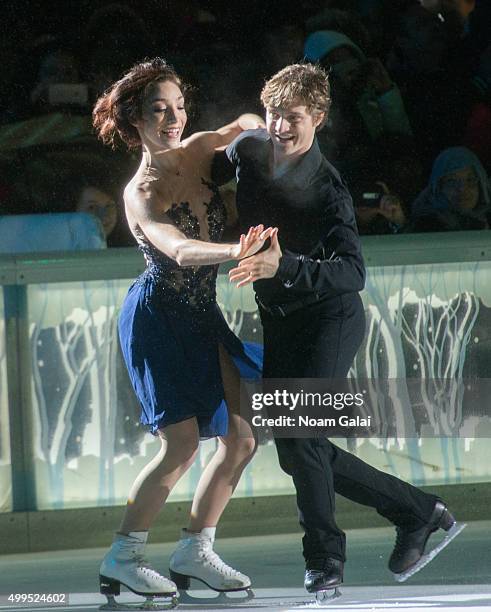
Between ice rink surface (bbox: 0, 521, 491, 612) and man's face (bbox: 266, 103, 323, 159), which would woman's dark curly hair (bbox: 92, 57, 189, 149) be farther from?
ice rink surface (bbox: 0, 521, 491, 612)

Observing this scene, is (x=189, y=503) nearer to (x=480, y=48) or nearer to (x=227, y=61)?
(x=227, y=61)

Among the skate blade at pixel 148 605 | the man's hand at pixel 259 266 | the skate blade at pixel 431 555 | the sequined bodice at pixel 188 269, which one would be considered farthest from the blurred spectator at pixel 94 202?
the skate blade at pixel 431 555

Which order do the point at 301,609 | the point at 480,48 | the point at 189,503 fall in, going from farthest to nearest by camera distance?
the point at 480,48 → the point at 189,503 → the point at 301,609

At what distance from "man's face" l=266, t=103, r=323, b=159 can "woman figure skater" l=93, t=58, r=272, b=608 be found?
0.35 ft

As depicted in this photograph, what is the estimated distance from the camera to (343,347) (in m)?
3.28

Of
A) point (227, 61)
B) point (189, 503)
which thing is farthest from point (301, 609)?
point (227, 61)

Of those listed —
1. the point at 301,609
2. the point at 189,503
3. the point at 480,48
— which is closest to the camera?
the point at 301,609

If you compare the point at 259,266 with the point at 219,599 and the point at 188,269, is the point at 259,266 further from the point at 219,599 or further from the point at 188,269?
the point at 219,599

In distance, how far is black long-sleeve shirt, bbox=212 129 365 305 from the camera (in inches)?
126

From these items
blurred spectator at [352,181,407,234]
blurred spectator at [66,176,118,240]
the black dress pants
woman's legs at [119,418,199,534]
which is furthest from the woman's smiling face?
blurred spectator at [352,181,407,234]

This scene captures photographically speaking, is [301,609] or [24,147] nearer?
[301,609]

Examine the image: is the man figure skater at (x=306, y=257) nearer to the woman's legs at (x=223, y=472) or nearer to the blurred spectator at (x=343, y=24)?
the woman's legs at (x=223, y=472)

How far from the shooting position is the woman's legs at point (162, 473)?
10.8 feet

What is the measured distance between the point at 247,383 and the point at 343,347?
0.26 meters
